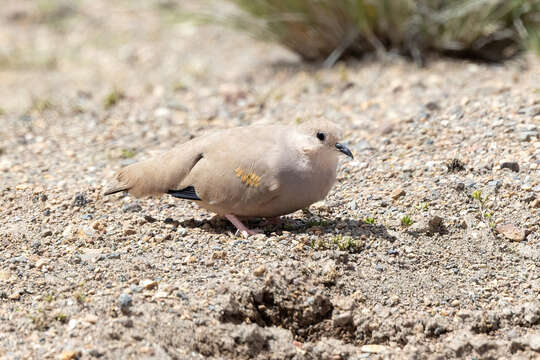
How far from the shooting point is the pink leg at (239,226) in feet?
14.2

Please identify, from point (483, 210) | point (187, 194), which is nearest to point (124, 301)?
point (187, 194)

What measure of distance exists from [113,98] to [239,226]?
349 centimetres

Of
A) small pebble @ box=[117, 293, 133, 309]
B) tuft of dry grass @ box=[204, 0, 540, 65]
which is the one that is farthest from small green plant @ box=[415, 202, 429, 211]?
tuft of dry grass @ box=[204, 0, 540, 65]

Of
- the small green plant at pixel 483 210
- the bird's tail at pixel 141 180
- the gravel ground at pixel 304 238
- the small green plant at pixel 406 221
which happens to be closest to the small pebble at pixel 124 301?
the gravel ground at pixel 304 238

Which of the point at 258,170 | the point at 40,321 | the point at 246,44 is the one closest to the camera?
the point at 40,321

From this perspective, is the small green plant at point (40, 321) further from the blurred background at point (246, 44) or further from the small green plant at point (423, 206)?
the blurred background at point (246, 44)

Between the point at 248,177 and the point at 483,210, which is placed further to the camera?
the point at 483,210

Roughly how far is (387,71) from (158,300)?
4484 millimetres

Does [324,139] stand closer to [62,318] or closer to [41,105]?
[62,318]

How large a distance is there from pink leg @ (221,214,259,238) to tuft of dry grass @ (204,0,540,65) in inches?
136

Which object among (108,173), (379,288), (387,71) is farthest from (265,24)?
(379,288)

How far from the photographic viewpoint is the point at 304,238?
417cm

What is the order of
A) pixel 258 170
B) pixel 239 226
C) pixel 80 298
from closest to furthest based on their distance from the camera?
pixel 80 298, pixel 258 170, pixel 239 226

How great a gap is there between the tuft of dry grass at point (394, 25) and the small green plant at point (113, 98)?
1.28 m
